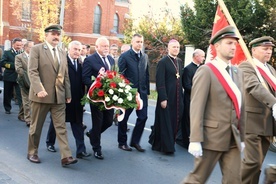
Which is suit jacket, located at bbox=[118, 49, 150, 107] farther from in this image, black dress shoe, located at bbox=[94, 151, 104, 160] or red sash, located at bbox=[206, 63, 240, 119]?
red sash, located at bbox=[206, 63, 240, 119]

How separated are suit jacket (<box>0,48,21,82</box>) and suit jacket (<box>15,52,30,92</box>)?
47.8 inches

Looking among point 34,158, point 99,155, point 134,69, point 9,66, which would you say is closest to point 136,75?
point 134,69

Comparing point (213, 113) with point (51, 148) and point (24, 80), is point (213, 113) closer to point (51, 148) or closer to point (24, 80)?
point (51, 148)

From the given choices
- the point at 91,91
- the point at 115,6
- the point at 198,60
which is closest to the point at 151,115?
the point at 198,60

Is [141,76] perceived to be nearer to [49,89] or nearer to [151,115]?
[49,89]

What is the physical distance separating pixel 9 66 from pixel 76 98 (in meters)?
4.66

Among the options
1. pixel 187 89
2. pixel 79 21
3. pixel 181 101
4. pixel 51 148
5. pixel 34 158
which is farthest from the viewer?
pixel 79 21

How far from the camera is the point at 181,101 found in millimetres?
7723

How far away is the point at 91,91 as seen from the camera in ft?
21.1

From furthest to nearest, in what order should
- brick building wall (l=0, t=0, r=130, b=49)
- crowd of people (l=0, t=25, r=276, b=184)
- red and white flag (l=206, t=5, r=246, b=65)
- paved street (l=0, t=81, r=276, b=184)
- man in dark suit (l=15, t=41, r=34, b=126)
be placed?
brick building wall (l=0, t=0, r=130, b=49) < man in dark suit (l=15, t=41, r=34, b=126) < red and white flag (l=206, t=5, r=246, b=65) < paved street (l=0, t=81, r=276, b=184) < crowd of people (l=0, t=25, r=276, b=184)

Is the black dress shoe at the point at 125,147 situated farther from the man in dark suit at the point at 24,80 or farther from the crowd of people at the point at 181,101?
the man in dark suit at the point at 24,80

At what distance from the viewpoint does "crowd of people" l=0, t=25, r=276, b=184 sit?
13.1 feet

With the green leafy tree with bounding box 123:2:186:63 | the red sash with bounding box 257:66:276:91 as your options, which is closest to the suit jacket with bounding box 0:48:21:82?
the red sash with bounding box 257:66:276:91

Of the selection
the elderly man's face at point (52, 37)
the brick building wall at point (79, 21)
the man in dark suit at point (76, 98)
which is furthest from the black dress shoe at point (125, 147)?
the brick building wall at point (79, 21)
